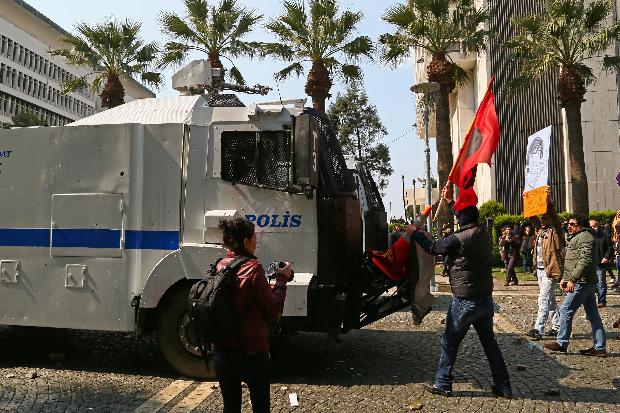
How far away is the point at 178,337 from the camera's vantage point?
6270 millimetres

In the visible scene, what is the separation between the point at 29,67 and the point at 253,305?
→ 204 feet

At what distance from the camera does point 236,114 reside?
20.8ft

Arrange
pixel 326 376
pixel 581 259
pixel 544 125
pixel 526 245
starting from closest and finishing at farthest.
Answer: pixel 326 376
pixel 581 259
pixel 526 245
pixel 544 125

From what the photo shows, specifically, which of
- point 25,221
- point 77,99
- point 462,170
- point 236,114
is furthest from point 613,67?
point 77,99

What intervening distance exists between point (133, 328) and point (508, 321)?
6.70m

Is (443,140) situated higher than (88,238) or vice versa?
(443,140)

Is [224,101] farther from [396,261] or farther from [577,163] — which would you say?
[577,163]

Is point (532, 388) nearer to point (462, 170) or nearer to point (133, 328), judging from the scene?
point (462, 170)

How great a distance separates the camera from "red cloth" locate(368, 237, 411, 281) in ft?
20.7

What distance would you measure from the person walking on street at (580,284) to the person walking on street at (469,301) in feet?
6.91

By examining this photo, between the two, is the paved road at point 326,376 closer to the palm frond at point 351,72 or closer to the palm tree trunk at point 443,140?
A: the palm tree trunk at point 443,140

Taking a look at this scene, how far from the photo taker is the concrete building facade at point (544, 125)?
26812 mm

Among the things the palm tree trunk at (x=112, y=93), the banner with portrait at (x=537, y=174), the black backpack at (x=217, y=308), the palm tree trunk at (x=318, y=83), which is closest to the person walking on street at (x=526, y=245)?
the palm tree trunk at (x=318, y=83)

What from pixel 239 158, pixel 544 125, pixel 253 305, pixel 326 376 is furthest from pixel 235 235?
pixel 544 125
